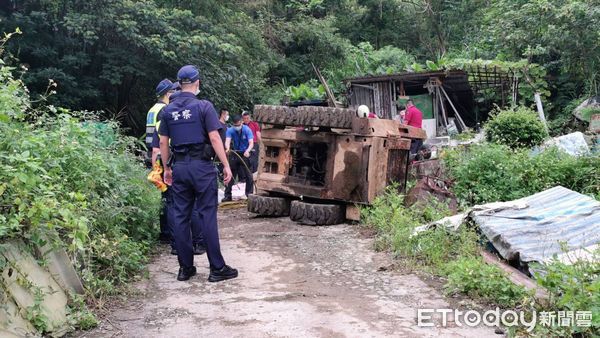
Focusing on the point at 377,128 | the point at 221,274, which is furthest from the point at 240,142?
the point at 221,274

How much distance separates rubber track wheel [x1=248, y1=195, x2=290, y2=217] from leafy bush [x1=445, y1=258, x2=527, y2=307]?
380cm

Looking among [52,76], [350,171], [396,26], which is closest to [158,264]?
[350,171]

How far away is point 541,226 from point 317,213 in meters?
2.97

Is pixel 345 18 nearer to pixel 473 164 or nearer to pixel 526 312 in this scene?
pixel 473 164

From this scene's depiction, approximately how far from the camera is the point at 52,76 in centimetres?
1350

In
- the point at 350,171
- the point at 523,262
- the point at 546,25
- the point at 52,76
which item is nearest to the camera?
the point at 523,262

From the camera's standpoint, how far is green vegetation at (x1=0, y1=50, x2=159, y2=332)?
10.6ft

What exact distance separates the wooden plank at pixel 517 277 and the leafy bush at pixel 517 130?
280 inches

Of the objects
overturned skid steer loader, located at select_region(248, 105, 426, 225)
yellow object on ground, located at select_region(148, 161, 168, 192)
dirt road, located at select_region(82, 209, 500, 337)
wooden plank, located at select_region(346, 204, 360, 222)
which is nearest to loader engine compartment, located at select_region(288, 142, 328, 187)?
overturned skid steer loader, located at select_region(248, 105, 426, 225)

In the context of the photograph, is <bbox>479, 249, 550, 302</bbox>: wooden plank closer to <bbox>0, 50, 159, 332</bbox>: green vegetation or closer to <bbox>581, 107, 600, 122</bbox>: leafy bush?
<bbox>0, 50, 159, 332</bbox>: green vegetation

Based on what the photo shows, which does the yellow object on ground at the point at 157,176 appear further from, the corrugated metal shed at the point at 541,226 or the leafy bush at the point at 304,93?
the leafy bush at the point at 304,93

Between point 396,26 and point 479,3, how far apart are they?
17.0ft

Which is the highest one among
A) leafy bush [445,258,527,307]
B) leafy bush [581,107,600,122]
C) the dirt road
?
leafy bush [581,107,600,122]

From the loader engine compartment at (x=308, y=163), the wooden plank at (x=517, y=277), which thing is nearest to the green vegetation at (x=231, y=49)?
the loader engine compartment at (x=308, y=163)
